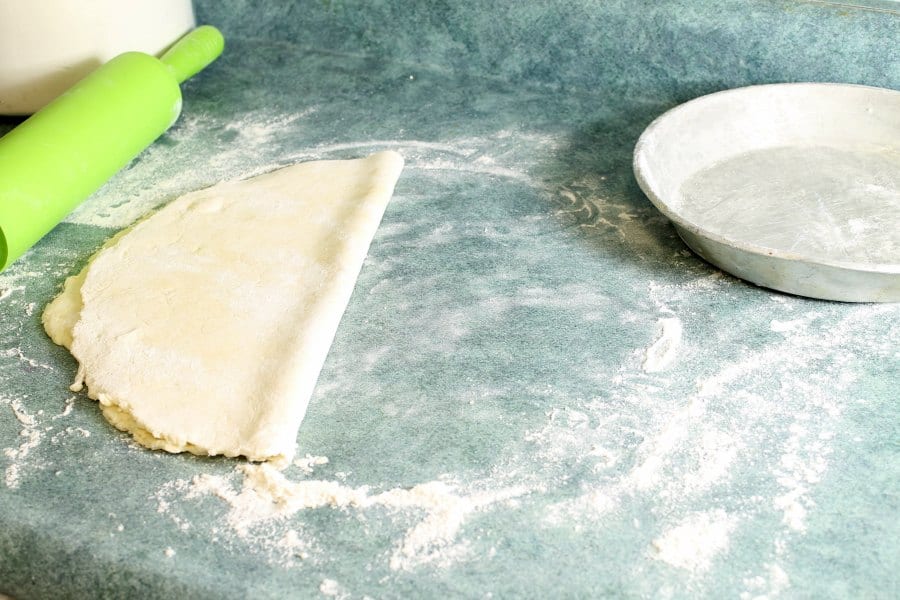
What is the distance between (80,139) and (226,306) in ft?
1.34

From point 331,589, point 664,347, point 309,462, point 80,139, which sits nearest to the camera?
point 331,589

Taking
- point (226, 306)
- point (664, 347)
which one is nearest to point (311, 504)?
point (226, 306)

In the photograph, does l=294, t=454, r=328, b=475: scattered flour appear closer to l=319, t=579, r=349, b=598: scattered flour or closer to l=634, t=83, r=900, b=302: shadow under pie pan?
l=319, t=579, r=349, b=598: scattered flour

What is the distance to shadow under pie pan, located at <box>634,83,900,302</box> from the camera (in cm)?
112

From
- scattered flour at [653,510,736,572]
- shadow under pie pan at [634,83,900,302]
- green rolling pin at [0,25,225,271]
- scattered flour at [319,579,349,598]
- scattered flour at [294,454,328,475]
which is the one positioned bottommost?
scattered flour at [653,510,736,572]

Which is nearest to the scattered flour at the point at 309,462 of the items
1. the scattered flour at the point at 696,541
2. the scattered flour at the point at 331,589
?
the scattered flour at the point at 331,589

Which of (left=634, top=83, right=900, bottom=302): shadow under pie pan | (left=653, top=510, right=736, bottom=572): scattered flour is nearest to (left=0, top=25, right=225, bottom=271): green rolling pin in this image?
(left=634, top=83, right=900, bottom=302): shadow under pie pan

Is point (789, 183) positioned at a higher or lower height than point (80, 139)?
lower

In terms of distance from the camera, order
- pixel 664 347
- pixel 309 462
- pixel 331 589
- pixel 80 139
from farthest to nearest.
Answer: pixel 80 139, pixel 664 347, pixel 309 462, pixel 331 589

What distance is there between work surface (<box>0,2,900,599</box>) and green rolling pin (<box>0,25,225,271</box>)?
7 centimetres

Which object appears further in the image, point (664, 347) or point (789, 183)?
point (789, 183)

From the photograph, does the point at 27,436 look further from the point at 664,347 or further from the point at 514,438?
the point at 664,347

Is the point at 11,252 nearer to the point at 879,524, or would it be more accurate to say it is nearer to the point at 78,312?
the point at 78,312

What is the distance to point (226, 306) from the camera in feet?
3.73
